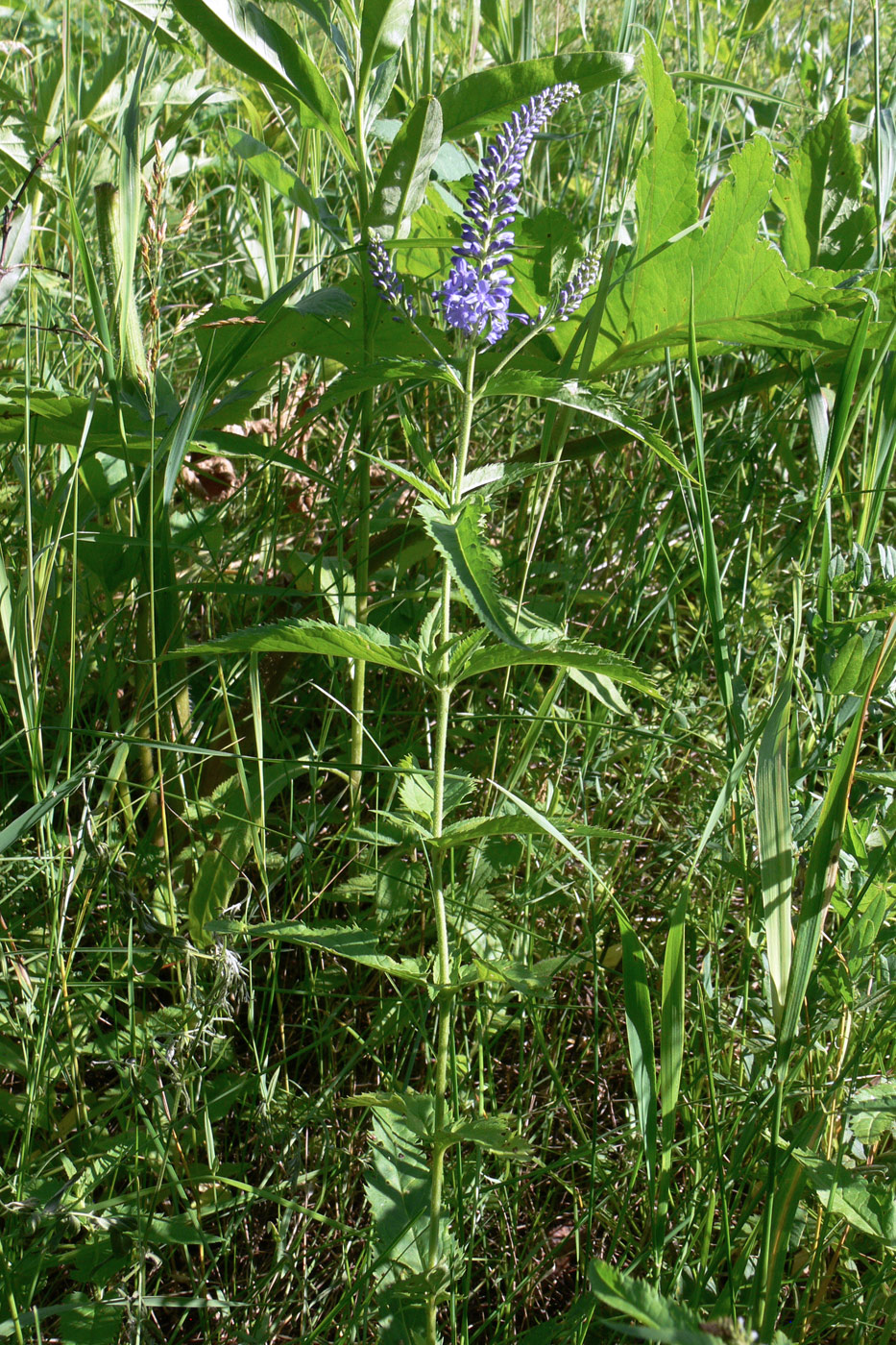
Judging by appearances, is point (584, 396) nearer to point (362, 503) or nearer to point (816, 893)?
point (362, 503)

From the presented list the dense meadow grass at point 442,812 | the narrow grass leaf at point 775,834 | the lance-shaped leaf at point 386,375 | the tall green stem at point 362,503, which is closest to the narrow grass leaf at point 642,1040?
the dense meadow grass at point 442,812

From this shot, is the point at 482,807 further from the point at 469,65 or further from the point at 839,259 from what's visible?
the point at 469,65

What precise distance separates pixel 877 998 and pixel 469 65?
200cm

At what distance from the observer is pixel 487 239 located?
115 cm

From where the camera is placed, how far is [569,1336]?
1121 millimetres

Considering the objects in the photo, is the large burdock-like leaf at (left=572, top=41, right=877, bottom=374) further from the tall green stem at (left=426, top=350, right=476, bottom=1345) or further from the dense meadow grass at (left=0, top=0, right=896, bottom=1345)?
the tall green stem at (left=426, top=350, right=476, bottom=1345)

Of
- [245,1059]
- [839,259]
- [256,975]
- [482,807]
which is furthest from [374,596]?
[839,259]

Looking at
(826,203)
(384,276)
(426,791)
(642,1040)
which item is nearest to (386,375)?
(384,276)

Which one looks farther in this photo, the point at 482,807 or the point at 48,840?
the point at 482,807

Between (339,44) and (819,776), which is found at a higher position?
(339,44)

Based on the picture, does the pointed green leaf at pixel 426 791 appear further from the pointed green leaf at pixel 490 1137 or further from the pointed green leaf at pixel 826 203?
the pointed green leaf at pixel 826 203

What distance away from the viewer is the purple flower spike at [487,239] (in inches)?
44.6

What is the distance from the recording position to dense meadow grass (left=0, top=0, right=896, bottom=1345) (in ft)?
3.58

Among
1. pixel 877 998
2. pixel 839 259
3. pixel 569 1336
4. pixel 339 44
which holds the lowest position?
pixel 569 1336
